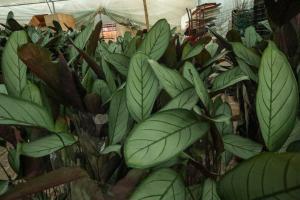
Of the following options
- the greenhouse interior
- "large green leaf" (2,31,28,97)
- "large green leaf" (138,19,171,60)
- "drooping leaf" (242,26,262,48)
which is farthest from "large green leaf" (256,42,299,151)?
"drooping leaf" (242,26,262,48)

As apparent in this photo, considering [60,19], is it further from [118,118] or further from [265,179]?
[265,179]

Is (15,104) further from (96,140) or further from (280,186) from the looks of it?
(280,186)

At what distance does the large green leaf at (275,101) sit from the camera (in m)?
0.35

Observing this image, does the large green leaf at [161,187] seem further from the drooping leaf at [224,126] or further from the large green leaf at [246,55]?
the large green leaf at [246,55]

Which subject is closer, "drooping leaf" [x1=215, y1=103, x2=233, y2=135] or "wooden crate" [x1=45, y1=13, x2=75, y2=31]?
"drooping leaf" [x1=215, y1=103, x2=233, y2=135]

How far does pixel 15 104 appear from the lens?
42cm

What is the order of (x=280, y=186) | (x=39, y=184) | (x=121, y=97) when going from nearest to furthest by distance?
(x=280, y=186) < (x=39, y=184) < (x=121, y=97)

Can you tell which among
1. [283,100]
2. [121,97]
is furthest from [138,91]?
[283,100]

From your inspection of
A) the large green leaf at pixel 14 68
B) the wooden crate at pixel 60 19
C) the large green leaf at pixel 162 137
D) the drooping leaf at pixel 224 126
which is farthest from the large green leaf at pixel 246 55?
the wooden crate at pixel 60 19

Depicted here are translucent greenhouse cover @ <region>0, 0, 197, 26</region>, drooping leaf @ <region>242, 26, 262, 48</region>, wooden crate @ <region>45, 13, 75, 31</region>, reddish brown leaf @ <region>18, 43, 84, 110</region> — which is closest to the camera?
reddish brown leaf @ <region>18, 43, 84, 110</region>

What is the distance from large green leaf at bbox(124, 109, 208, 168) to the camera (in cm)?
32

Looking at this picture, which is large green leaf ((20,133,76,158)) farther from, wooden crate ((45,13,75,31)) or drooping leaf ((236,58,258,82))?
wooden crate ((45,13,75,31))

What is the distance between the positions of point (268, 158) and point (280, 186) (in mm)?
22

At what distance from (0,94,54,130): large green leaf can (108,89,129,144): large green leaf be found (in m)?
0.09
